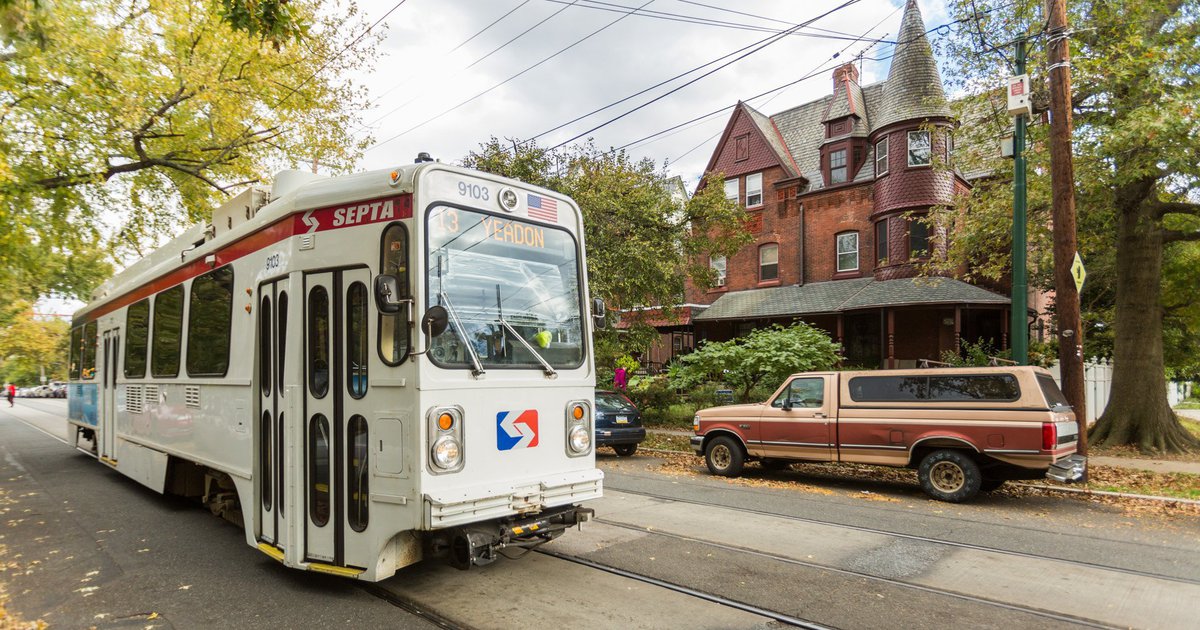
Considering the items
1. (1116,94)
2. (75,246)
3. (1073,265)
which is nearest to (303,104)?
(75,246)

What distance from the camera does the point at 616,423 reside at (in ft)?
48.8

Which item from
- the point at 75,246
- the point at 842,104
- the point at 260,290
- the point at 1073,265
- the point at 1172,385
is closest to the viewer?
the point at 260,290

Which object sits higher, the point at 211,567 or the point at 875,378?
the point at 875,378

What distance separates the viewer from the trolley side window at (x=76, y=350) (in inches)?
548

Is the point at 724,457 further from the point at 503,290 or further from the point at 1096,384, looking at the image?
the point at 1096,384

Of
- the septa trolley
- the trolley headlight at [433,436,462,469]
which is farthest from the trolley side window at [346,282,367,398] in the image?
the trolley headlight at [433,436,462,469]

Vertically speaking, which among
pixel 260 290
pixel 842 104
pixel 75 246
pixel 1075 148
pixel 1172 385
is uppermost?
pixel 842 104

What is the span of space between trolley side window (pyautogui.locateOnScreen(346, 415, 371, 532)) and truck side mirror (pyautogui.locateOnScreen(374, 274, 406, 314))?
3.23ft

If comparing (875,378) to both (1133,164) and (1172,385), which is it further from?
(1172,385)

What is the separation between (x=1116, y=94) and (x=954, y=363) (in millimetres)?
8747

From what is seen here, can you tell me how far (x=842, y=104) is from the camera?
26859 millimetres

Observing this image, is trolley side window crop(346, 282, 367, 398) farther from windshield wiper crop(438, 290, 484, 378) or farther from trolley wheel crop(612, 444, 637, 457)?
trolley wheel crop(612, 444, 637, 457)

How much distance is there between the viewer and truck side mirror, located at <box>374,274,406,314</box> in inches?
177

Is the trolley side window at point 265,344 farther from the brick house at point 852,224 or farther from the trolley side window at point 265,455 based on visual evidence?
the brick house at point 852,224
